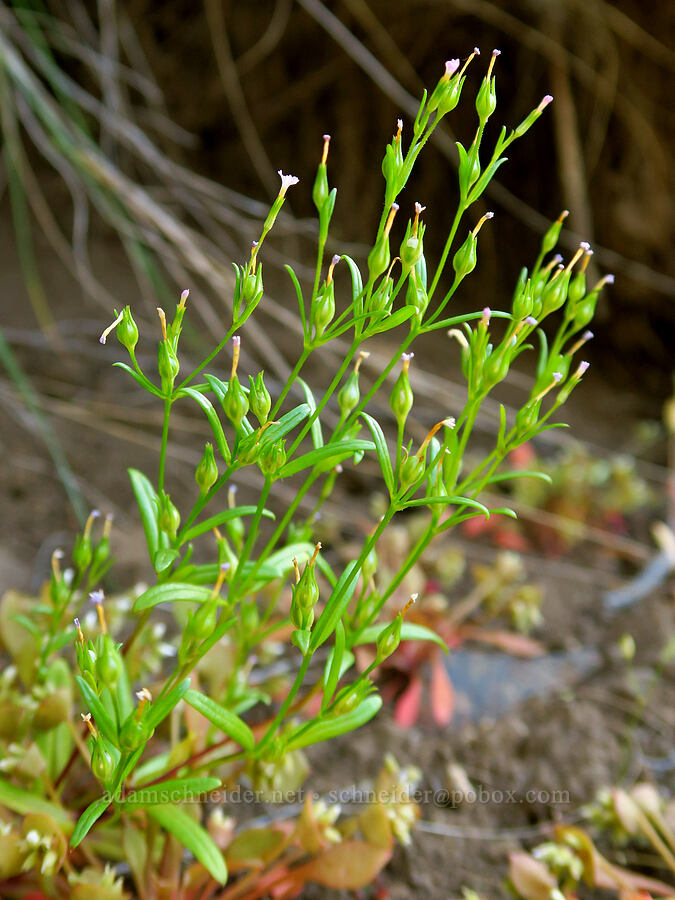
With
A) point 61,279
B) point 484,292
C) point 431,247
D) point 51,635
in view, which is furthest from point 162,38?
point 51,635

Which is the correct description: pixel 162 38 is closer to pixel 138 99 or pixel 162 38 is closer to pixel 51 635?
pixel 138 99

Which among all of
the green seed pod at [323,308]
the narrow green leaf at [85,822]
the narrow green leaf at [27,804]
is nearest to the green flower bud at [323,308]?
the green seed pod at [323,308]

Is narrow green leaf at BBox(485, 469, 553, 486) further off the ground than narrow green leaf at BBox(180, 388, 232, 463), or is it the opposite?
narrow green leaf at BBox(180, 388, 232, 463)

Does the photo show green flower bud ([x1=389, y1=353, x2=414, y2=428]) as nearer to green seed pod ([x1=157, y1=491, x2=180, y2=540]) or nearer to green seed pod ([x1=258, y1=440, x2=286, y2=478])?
green seed pod ([x1=258, y1=440, x2=286, y2=478])

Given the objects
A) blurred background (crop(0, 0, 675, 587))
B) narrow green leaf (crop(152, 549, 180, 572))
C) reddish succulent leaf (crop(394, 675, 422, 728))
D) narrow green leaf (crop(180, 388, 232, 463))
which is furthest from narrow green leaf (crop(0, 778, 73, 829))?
blurred background (crop(0, 0, 675, 587))

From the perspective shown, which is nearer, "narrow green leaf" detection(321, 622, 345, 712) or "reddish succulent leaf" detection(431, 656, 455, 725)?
"narrow green leaf" detection(321, 622, 345, 712)

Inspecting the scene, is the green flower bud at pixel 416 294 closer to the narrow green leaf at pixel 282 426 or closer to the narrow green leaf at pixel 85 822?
the narrow green leaf at pixel 282 426
